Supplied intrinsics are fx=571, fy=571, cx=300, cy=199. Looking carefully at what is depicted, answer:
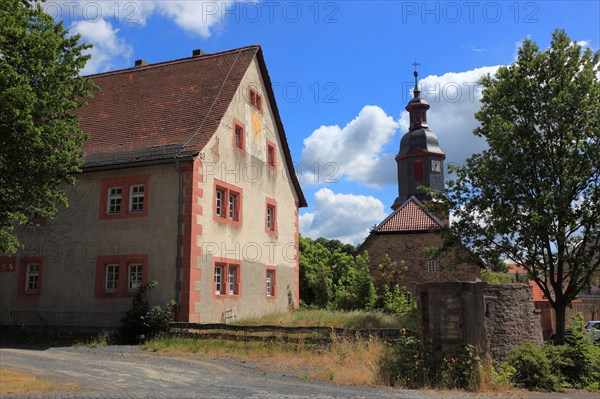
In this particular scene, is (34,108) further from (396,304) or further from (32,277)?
(396,304)

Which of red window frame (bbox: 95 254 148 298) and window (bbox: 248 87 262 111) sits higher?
window (bbox: 248 87 262 111)

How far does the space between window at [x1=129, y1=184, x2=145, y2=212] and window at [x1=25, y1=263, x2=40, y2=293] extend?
4.68 m

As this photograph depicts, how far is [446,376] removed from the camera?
38.8 ft


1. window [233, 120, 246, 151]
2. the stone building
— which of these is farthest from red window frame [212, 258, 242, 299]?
the stone building

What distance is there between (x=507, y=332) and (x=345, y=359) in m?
3.75

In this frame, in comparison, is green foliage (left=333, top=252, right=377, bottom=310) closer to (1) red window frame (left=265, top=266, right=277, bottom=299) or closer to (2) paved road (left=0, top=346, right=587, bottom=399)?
(1) red window frame (left=265, top=266, right=277, bottom=299)

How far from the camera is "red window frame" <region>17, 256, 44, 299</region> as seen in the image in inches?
839

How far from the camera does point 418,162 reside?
63281mm

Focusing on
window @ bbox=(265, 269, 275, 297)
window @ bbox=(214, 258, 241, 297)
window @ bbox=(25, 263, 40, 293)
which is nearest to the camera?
window @ bbox=(214, 258, 241, 297)

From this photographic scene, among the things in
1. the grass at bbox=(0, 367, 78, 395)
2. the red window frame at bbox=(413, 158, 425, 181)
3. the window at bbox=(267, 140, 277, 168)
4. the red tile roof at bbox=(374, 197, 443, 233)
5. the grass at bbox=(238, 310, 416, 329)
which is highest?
the red window frame at bbox=(413, 158, 425, 181)

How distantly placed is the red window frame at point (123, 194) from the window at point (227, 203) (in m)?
2.51

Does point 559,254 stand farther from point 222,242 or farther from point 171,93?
point 171,93

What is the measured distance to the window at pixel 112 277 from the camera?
20.2m

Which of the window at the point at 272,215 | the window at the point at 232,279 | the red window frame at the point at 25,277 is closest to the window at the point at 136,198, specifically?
the window at the point at 232,279
